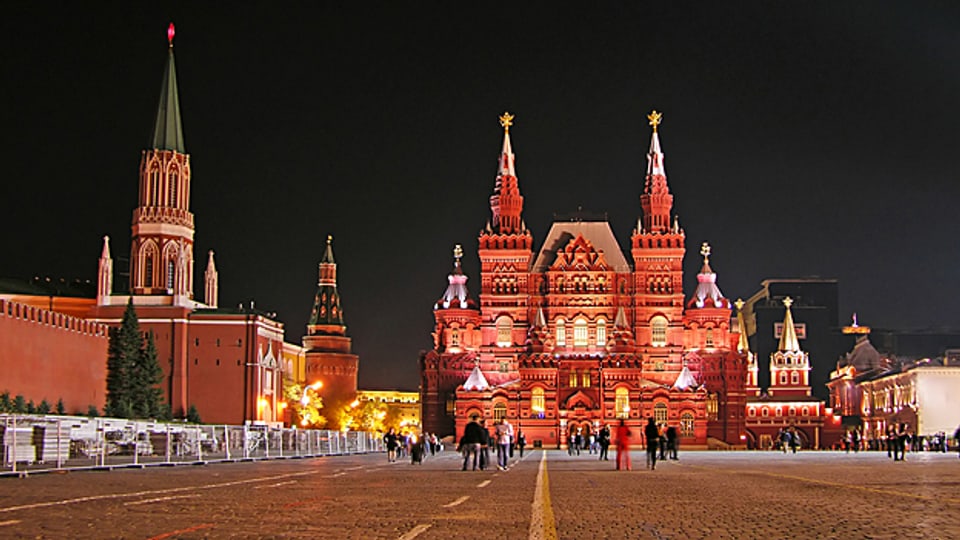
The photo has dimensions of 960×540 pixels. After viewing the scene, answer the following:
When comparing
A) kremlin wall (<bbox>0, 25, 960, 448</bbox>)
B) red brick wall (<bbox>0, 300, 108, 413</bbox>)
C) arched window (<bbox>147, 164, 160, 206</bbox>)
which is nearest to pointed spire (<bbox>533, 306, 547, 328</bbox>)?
kremlin wall (<bbox>0, 25, 960, 448</bbox>)

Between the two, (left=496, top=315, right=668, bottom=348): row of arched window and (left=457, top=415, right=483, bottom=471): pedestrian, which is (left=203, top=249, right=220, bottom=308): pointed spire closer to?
(left=496, top=315, right=668, bottom=348): row of arched window

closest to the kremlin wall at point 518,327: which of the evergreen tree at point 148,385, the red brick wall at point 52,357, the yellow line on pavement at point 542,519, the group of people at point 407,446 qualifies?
the evergreen tree at point 148,385

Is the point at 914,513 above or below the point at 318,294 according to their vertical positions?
below

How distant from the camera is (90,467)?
33.4m

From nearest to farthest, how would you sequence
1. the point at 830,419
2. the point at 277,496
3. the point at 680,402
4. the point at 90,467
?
1. the point at 277,496
2. the point at 90,467
3. the point at 680,402
4. the point at 830,419

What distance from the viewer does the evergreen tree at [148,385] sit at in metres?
88.6

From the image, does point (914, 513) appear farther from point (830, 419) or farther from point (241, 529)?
point (830, 419)

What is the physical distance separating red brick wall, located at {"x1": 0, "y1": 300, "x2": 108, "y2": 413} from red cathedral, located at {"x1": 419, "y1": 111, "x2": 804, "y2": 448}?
118 ft

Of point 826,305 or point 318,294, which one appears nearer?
point 318,294

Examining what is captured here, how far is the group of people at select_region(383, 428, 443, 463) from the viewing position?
147 ft

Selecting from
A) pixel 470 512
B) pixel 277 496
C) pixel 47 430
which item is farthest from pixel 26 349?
pixel 470 512

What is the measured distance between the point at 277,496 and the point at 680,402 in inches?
3707

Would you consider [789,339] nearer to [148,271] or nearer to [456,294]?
[456,294]

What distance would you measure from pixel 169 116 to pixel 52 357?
32571 mm
